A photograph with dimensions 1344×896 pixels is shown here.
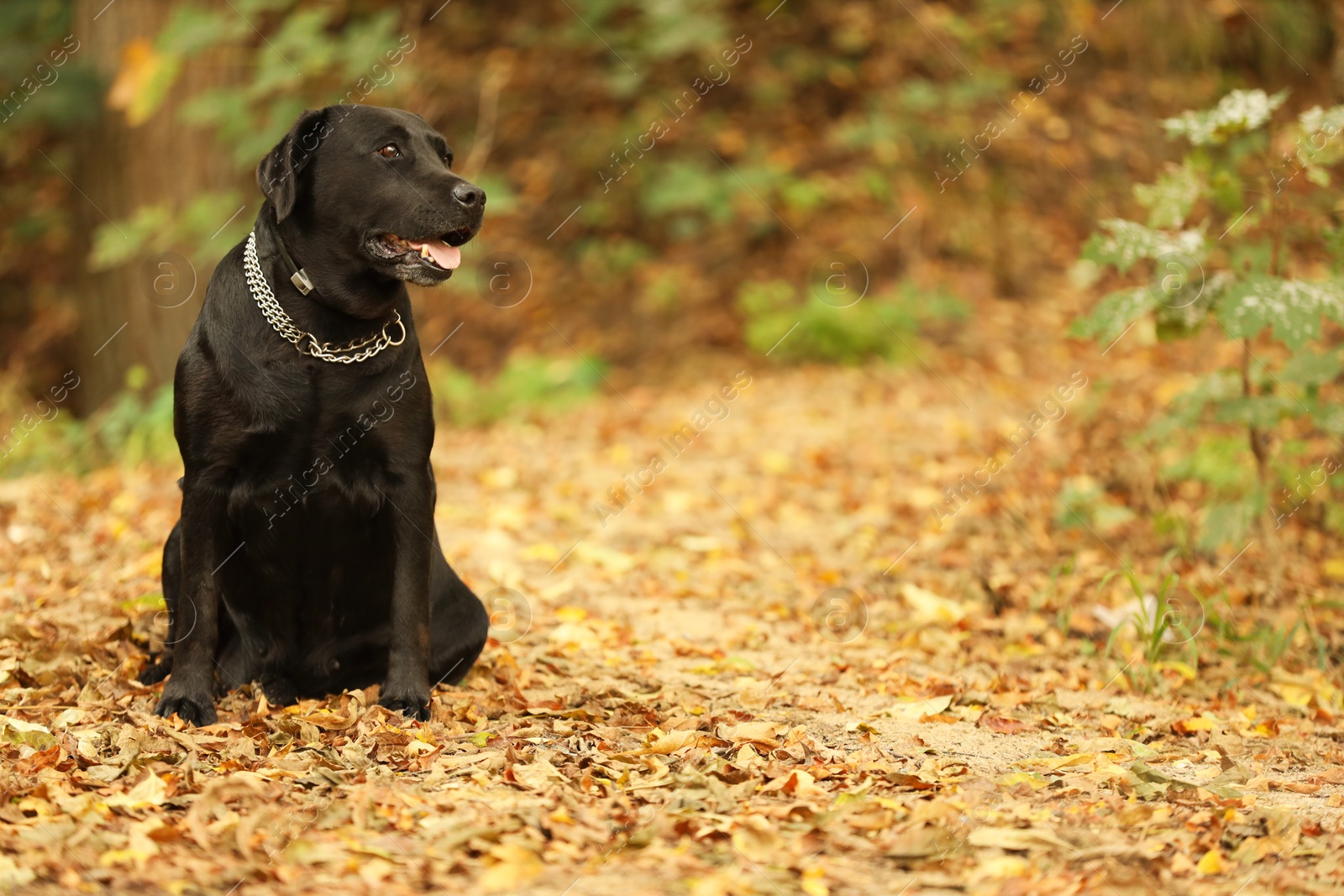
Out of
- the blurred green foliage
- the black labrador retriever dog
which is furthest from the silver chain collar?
the blurred green foliage

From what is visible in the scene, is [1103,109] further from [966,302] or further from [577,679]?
[577,679]

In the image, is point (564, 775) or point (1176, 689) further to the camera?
point (1176, 689)

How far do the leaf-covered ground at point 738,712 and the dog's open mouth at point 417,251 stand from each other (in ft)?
4.06

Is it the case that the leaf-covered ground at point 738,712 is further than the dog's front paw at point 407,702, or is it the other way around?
the dog's front paw at point 407,702

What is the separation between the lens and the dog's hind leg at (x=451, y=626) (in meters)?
3.68

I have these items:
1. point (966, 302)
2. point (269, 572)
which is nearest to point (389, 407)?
point (269, 572)

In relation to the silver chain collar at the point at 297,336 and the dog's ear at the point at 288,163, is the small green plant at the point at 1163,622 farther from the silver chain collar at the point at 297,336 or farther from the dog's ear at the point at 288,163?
the dog's ear at the point at 288,163

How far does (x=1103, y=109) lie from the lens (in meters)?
11.0

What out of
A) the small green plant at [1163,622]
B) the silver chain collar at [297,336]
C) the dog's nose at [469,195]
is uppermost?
the dog's nose at [469,195]

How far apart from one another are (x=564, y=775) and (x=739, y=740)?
0.50m

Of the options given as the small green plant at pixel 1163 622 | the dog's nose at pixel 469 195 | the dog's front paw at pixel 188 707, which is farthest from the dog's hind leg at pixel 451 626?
the small green plant at pixel 1163 622

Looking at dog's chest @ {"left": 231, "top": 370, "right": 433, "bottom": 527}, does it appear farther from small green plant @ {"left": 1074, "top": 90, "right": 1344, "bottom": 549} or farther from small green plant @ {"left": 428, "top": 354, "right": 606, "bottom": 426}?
small green plant @ {"left": 428, "top": 354, "right": 606, "bottom": 426}

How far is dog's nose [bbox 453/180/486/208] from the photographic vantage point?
3.40m

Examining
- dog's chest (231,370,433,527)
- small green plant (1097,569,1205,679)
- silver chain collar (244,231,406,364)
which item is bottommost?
small green plant (1097,569,1205,679)
